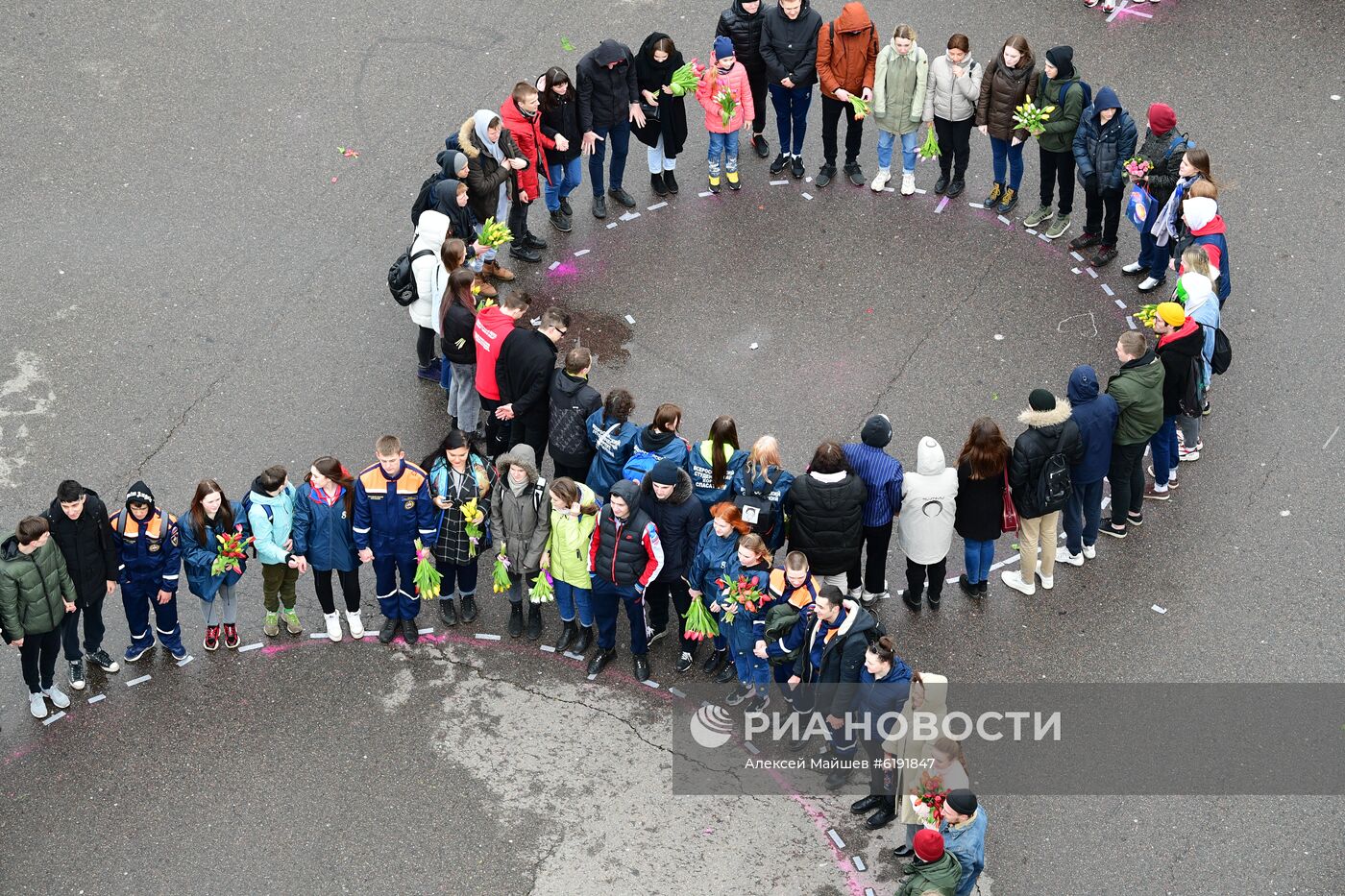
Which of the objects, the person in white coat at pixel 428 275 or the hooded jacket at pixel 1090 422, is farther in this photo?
the person in white coat at pixel 428 275

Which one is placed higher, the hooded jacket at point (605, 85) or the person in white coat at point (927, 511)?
the hooded jacket at point (605, 85)

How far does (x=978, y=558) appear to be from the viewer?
12195 millimetres

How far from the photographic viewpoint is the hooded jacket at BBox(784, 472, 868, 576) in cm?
1141

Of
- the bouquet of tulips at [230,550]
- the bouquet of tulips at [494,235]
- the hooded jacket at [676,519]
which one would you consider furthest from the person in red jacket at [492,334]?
the bouquet of tulips at [230,550]

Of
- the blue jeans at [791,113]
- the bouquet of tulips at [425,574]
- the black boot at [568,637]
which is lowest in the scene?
the black boot at [568,637]

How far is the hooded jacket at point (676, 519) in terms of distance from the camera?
1119cm

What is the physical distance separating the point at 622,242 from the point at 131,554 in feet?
20.4

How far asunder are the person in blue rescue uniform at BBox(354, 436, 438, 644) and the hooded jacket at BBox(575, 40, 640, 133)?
5329mm

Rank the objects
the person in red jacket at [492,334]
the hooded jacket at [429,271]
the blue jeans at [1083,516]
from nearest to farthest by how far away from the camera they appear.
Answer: the blue jeans at [1083,516]
the person in red jacket at [492,334]
the hooded jacket at [429,271]

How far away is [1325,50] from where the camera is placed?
17.4 metres

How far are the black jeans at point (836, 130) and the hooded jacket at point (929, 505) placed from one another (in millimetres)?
5460

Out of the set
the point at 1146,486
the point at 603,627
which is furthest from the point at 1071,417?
the point at 603,627

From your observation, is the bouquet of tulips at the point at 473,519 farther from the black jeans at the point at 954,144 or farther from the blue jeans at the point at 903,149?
the black jeans at the point at 954,144

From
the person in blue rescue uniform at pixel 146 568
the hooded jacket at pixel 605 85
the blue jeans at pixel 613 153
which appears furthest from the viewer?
the blue jeans at pixel 613 153
